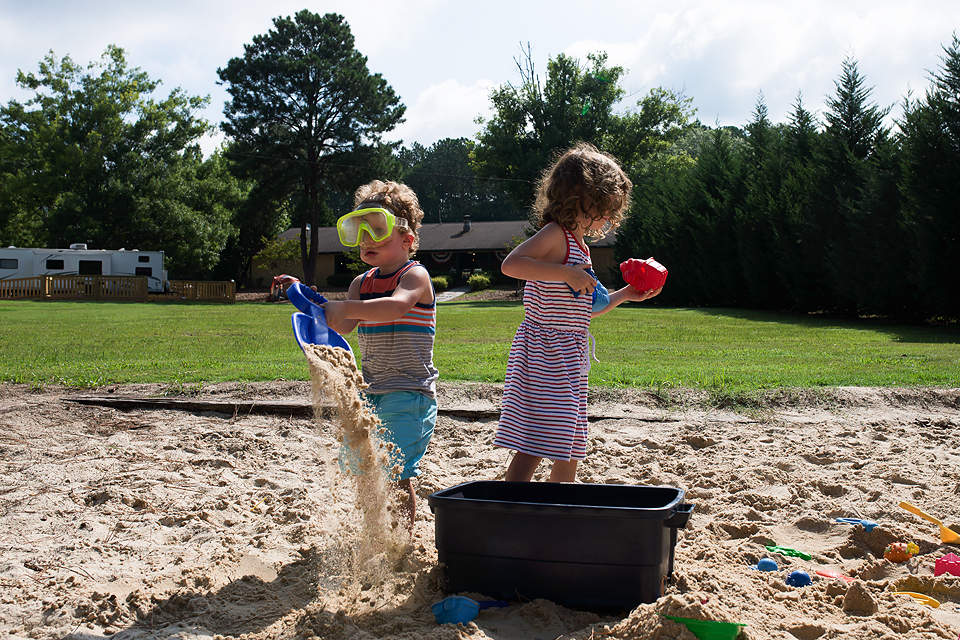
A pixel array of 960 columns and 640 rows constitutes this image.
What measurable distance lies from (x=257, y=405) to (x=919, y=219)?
548 inches

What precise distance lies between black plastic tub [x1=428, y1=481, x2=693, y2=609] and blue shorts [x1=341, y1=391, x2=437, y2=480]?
1.52 feet

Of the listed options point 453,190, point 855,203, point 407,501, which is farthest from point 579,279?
point 453,190

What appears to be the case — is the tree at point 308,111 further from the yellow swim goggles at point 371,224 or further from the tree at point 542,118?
the yellow swim goggles at point 371,224

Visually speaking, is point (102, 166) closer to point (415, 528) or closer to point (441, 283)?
point (441, 283)

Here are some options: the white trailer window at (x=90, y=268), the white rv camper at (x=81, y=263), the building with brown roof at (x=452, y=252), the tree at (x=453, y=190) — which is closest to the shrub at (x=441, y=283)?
the building with brown roof at (x=452, y=252)

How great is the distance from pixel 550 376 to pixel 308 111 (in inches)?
1461

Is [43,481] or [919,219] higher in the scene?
[919,219]

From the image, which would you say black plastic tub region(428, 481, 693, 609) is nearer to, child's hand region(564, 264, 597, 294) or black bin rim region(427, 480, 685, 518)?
black bin rim region(427, 480, 685, 518)

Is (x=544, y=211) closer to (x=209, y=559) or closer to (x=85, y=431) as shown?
(x=209, y=559)

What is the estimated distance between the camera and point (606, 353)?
375 inches

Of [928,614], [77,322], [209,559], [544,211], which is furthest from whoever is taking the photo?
[77,322]

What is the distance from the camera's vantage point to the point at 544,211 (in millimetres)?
3168

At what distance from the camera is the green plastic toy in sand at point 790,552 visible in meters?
2.91

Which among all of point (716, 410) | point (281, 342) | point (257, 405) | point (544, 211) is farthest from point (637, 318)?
point (544, 211)
